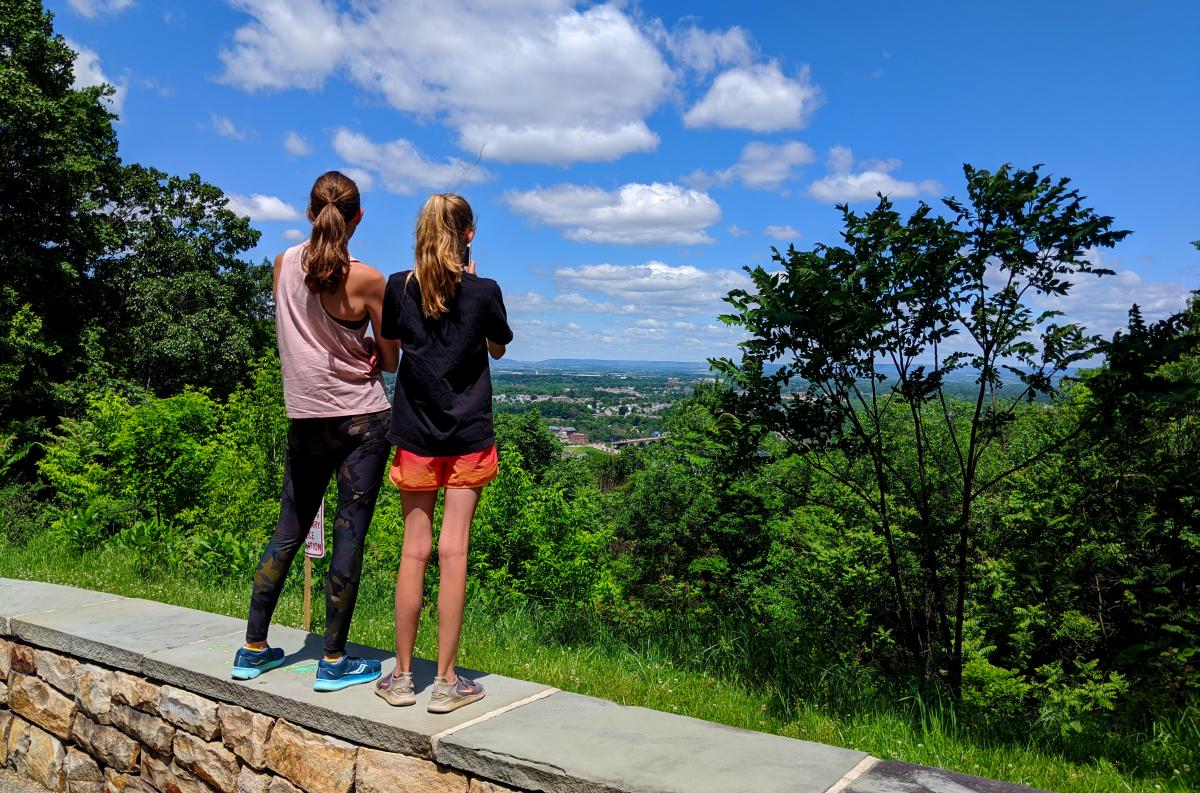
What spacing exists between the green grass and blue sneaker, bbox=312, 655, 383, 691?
0.75 meters

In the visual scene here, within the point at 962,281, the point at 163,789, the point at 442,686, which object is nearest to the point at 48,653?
the point at 163,789

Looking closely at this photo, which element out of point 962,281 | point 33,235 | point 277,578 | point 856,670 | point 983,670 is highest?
point 33,235

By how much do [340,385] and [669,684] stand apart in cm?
188

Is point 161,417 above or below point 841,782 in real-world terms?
above

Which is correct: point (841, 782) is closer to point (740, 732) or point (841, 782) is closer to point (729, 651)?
point (740, 732)

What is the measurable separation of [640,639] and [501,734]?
7.06 ft

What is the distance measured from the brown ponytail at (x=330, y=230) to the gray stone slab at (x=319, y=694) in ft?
4.63

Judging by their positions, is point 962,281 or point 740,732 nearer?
point 740,732

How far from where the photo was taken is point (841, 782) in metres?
2.18

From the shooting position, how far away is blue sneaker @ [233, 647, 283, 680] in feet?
10.4

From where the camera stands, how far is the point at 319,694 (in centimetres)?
296

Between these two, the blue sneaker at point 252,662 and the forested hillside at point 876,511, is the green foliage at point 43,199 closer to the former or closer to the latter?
the forested hillside at point 876,511

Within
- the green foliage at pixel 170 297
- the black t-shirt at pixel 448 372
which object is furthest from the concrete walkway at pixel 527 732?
the green foliage at pixel 170 297

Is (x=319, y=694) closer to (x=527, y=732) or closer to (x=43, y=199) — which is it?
(x=527, y=732)
